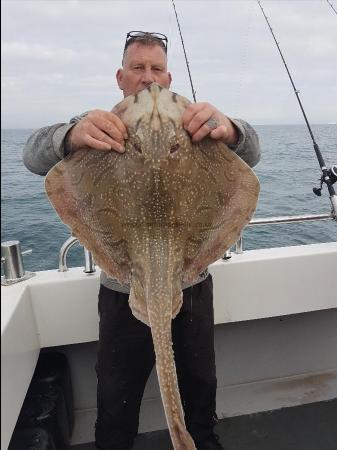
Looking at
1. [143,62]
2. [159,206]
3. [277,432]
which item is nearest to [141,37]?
[143,62]

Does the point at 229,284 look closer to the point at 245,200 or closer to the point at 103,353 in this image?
the point at 103,353

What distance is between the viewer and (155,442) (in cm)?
283

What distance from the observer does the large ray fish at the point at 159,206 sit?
4.63ft

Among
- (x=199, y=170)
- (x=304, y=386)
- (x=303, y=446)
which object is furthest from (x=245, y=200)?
(x=304, y=386)

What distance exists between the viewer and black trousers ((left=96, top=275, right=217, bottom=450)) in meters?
2.17

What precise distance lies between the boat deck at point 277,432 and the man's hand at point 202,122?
7.32 feet

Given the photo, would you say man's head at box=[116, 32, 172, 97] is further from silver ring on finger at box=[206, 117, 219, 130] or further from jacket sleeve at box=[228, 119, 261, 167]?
silver ring on finger at box=[206, 117, 219, 130]

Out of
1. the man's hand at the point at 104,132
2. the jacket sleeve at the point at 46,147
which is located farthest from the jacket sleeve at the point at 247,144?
the jacket sleeve at the point at 46,147

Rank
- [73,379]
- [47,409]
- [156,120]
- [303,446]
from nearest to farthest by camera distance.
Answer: [156,120]
[47,409]
[303,446]
[73,379]

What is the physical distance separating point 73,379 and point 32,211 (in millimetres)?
8458

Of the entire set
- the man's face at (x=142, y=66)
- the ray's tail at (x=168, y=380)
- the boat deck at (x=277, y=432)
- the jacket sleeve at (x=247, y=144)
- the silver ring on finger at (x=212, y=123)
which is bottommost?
the boat deck at (x=277, y=432)

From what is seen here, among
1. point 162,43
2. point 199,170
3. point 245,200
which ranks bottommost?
point 245,200

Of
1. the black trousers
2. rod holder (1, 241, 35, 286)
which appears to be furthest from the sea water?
the black trousers

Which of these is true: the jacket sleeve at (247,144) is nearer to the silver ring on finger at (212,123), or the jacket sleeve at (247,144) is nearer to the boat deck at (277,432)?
the silver ring on finger at (212,123)
